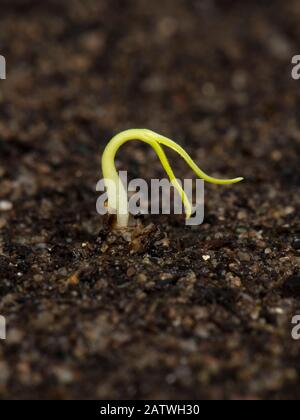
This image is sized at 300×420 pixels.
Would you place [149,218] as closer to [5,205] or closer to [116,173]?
[116,173]

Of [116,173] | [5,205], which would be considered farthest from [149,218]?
[5,205]

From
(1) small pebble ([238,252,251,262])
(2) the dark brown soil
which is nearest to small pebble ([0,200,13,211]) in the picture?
(2) the dark brown soil

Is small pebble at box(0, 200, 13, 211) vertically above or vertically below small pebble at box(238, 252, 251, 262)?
above

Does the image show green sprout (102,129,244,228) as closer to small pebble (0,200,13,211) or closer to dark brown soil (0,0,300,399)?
dark brown soil (0,0,300,399)

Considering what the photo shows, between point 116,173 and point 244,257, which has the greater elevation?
point 116,173

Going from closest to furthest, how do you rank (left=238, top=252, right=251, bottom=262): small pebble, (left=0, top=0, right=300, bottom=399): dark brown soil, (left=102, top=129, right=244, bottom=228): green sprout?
(left=0, top=0, right=300, bottom=399): dark brown soil
(left=102, top=129, right=244, bottom=228): green sprout
(left=238, top=252, right=251, bottom=262): small pebble

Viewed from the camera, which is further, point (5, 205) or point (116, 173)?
point (5, 205)

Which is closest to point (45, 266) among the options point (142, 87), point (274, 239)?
point (274, 239)
